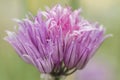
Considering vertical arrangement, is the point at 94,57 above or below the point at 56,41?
below

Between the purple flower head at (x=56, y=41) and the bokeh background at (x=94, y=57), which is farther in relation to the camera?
the bokeh background at (x=94, y=57)

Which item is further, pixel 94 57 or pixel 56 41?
pixel 94 57

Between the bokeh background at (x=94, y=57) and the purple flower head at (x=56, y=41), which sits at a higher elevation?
the purple flower head at (x=56, y=41)

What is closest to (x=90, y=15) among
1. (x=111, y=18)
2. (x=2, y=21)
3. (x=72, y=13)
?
(x=111, y=18)

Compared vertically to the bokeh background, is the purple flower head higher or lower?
higher

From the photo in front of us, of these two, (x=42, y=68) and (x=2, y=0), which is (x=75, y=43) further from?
(x=2, y=0)
